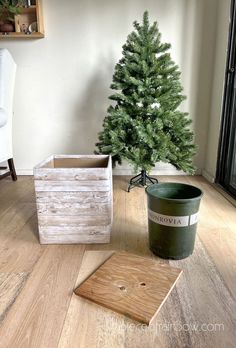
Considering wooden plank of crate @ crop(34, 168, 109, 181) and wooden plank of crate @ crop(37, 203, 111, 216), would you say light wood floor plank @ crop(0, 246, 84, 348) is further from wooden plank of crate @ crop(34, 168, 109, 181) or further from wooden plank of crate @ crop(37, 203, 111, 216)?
wooden plank of crate @ crop(34, 168, 109, 181)

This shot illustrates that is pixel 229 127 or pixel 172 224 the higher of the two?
pixel 229 127

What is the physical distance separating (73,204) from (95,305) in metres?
0.50

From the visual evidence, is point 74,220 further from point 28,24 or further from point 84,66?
point 28,24

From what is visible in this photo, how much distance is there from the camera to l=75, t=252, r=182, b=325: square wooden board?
0.91m

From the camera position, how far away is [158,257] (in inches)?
48.4

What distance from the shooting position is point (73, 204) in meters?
1.30

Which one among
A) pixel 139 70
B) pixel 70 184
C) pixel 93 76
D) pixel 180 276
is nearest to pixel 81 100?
pixel 93 76

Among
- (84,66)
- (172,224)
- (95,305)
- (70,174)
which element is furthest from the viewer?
(84,66)

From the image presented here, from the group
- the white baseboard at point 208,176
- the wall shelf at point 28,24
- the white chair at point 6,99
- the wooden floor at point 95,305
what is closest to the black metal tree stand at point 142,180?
the white baseboard at point 208,176

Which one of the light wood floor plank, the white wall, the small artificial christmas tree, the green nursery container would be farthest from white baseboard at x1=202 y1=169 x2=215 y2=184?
the light wood floor plank

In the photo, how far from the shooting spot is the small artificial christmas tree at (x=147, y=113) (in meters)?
1.91

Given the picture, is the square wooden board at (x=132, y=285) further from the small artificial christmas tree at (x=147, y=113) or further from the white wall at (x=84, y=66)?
the white wall at (x=84, y=66)

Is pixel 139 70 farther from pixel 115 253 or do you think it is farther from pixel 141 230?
pixel 115 253

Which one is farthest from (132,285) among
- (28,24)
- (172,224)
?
(28,24)
